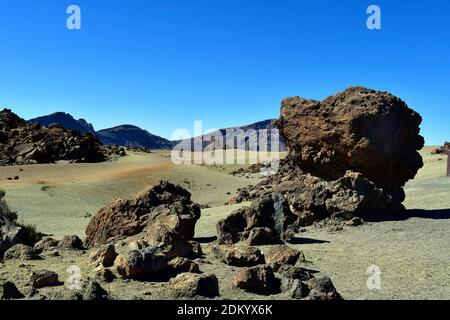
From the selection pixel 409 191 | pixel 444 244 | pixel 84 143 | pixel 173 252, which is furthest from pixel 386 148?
pixel 84 143

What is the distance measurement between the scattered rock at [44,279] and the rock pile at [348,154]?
7.75m

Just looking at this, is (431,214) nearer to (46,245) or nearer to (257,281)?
(257,281)

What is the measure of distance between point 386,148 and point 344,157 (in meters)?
1.49

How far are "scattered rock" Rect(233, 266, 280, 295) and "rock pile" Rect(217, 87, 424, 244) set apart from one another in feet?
21.9

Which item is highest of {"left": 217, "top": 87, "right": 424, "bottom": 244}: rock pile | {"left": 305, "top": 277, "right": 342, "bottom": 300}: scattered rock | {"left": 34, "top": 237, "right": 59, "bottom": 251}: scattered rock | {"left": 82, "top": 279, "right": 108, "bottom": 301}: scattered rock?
{"left": 217, "top": 87, "right": 424, "bottom": 244}: rock pile

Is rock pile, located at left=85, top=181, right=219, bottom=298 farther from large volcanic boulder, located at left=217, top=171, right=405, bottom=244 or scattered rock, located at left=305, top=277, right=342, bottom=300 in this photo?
large volcanic boulder, located at left=217, top=171, right=405, bottom=244

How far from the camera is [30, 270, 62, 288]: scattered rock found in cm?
804

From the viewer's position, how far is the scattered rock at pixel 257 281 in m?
7.70


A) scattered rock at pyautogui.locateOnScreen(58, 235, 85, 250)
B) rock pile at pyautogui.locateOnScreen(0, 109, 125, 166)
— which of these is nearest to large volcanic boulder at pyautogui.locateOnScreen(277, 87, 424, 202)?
scattered rock at pyautogui.locateOnScreen(58, 235, 85, 250)

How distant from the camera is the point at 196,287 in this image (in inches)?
292

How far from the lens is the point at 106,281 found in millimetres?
8242

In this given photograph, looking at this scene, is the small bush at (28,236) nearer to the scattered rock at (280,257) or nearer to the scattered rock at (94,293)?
the scattered rock at (94,293)

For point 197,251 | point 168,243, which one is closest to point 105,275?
point 168,243
